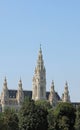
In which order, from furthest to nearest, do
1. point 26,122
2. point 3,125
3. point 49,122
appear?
point 49,122, point 26,122, point 3,125

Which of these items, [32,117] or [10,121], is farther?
[32,117]

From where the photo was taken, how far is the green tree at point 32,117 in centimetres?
9144

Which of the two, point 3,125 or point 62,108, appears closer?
point 3,125

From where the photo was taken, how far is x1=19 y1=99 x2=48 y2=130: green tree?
91.4 m

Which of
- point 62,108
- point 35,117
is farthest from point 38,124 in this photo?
point 62,108

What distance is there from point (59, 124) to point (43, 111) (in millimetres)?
3937

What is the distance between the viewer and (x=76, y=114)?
10450 cm

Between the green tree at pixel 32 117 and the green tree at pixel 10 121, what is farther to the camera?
the green tree at pixel 32 117

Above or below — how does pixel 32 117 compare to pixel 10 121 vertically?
above

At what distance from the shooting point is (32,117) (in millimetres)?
92062

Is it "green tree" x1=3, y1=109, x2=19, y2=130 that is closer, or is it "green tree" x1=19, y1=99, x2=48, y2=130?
"green tree" x1=3, y1=109, x2=19, y2=130

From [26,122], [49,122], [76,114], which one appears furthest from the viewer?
[76,114]

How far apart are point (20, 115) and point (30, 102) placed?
94.4 inches

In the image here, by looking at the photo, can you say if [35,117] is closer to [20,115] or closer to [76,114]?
[20,115]
